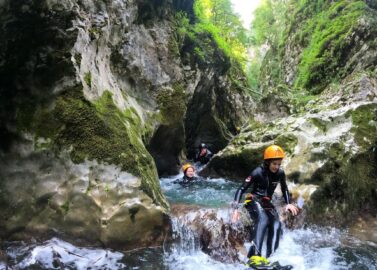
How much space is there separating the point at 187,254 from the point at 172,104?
A: 6602 millimetres

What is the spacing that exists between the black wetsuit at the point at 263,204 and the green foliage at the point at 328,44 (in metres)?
12.6

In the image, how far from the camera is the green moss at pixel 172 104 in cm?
1163

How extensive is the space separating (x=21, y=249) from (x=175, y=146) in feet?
28.5

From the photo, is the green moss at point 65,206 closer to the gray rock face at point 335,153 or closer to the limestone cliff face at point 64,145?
the limestone cliff face at point 64,145

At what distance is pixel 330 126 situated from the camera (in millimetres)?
9711

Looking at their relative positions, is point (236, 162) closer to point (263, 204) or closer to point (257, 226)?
point (263, 204)

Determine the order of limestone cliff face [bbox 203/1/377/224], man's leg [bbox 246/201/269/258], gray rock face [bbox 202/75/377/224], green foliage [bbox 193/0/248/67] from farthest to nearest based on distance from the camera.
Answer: green foliage [bbox 193/0/248/67] → limestone cliff face [bbox 203/1/377/224] → gray rock face [bbox 202/75/377/224] → man's leg [bbox 246/201/269/258]

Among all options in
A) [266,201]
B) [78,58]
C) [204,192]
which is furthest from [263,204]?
[78,58]

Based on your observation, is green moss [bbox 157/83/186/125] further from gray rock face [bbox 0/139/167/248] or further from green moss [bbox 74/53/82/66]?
gray rock face [bbox 0/139/167/248]

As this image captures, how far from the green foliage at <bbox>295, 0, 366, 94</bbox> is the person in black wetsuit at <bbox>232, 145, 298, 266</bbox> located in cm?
1262

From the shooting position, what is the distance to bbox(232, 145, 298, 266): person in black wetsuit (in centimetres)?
616

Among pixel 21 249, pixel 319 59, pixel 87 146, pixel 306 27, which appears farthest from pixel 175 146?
pixel 306 27

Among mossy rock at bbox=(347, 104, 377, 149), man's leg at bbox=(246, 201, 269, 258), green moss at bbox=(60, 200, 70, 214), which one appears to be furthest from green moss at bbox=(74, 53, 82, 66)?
mossy rock at bbox=(347, 104, 377, 149)

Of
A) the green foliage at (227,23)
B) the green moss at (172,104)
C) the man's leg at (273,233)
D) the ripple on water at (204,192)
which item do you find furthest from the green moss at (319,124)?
the green foliage at (227,23)
